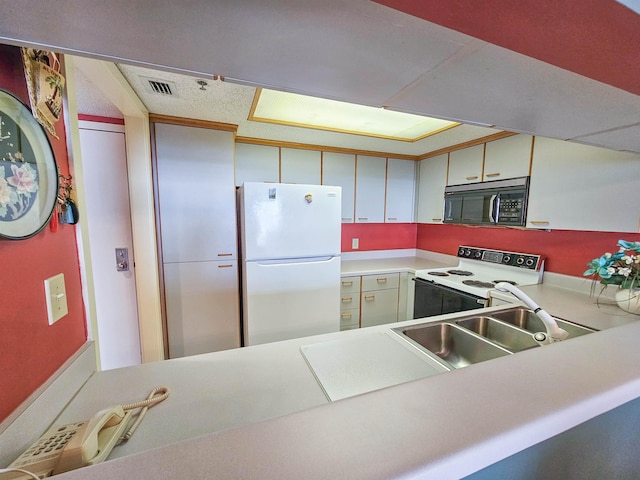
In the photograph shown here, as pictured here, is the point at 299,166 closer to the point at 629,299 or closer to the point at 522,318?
the point at 522,318

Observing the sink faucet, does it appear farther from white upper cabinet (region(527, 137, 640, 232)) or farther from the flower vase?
white upper cabinet (region(527, 137, 640, 232))

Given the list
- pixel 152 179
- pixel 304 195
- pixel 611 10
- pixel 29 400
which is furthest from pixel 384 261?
pixel 29 400

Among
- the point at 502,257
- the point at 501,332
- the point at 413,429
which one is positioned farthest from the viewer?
the point at 502,257

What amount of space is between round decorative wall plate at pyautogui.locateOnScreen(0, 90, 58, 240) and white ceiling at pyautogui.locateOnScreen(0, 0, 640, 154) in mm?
164

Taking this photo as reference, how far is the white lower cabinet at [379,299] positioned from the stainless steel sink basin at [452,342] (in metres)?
1.32

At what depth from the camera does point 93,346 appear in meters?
0.86

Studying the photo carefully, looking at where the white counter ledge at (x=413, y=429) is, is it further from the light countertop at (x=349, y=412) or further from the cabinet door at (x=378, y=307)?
the cabinet door at (x=378, y=307)

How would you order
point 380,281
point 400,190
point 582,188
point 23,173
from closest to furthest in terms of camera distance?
point 23,173 < point 582,188 < point 380,281 < point 400,190

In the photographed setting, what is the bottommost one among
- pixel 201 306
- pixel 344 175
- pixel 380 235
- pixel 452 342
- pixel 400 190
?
pixel 201 306

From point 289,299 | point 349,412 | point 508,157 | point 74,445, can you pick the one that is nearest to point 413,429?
point 349,412

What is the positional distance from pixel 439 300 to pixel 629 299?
109 centimetres

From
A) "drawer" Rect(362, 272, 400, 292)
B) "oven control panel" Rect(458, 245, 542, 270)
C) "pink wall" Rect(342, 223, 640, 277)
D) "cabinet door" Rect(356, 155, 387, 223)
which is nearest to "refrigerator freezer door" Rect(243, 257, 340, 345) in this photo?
"drawer" Rect(362, 272, 400, 292)

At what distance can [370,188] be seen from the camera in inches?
112

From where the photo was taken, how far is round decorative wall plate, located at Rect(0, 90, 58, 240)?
0.53m
